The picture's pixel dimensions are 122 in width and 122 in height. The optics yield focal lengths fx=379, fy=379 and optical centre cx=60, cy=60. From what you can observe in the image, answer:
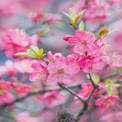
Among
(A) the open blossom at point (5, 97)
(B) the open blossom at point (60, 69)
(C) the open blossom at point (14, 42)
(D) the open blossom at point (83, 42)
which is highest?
(C) the open blossom at point (14, 42)

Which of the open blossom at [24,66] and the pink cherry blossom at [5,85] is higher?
the open blossom at [24,66]

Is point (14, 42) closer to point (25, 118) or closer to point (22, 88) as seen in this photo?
point (22, 88)

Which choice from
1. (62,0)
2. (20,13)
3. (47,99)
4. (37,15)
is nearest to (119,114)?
(47,99)

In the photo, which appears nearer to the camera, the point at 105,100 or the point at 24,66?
the point at 105,100

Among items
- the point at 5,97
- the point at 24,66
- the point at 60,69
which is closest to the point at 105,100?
the point at 60,69

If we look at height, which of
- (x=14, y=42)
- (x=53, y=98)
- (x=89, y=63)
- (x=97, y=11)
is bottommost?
(x=89, y=63)

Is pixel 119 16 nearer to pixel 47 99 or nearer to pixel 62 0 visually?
pixel 47 99

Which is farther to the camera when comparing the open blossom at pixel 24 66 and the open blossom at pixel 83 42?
the open blossom at pixel 24 66

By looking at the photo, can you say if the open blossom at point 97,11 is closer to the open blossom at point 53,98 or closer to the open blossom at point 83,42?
the open blossom at point 53,98

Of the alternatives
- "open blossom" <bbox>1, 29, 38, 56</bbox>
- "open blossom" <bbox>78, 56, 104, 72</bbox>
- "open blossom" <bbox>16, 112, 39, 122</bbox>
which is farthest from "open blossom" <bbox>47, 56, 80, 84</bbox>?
"open blossom" <bbox>16, 112, 39, 122</bbox>

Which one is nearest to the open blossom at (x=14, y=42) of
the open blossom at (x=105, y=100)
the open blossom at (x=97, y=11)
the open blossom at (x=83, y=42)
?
the open blossom at (x=97, y=11)
